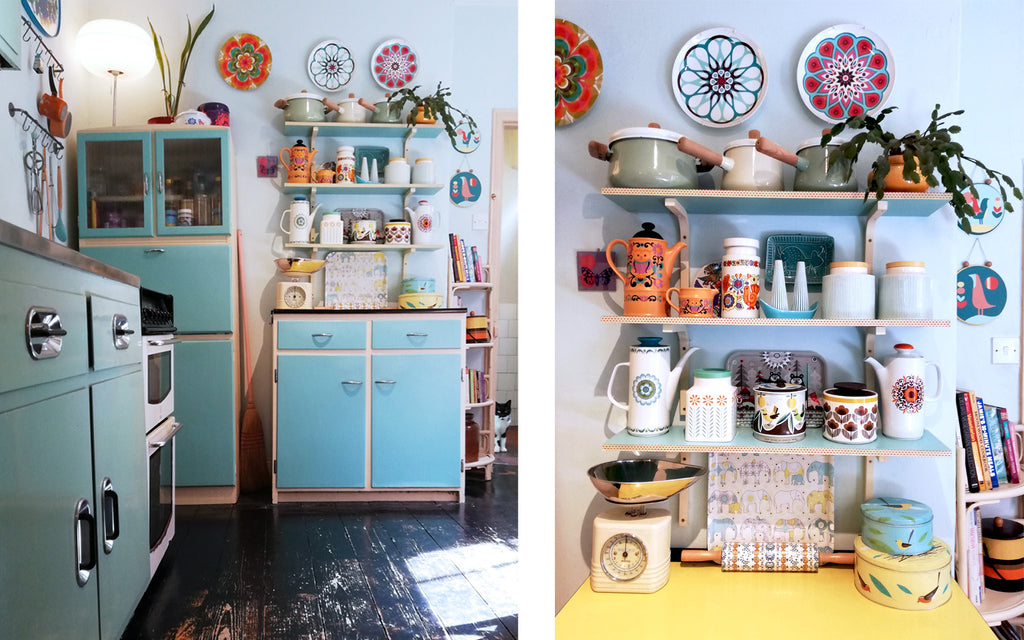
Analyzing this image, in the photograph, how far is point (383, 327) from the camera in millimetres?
1087

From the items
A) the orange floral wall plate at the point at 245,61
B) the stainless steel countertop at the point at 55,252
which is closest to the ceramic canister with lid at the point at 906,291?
the orange floral wall plate at the point at 245,61

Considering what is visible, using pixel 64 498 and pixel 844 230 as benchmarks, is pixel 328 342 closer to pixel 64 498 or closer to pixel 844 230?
pixel 64 498

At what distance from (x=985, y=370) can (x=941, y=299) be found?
2.90 ft

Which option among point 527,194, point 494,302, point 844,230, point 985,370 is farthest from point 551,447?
point 985,370

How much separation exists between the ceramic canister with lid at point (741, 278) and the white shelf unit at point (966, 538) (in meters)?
0.81

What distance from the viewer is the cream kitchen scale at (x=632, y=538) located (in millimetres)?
1329

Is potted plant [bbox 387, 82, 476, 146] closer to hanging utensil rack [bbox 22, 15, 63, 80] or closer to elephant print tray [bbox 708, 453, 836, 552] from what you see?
hanging utensil rack [bbox 22, 15, 63, 80]

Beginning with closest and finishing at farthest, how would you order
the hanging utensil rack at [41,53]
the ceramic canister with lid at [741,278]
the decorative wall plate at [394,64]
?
the hanging utensil rack at [41,53], the decorative wall plate at [394,64], the ceramic canister with lid at [741,278]

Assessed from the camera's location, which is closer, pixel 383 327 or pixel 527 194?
pixel 527 194

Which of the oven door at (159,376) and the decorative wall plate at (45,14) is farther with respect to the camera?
the oven door at (159,376)

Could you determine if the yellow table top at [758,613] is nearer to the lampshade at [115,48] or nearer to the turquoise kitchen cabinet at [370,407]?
the turquoise kitchen cabinet at [370,407]

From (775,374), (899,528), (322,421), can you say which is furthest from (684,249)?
(322,421)

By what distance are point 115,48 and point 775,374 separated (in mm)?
1338

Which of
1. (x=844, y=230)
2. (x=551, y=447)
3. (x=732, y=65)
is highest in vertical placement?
(x=732, y=65)
